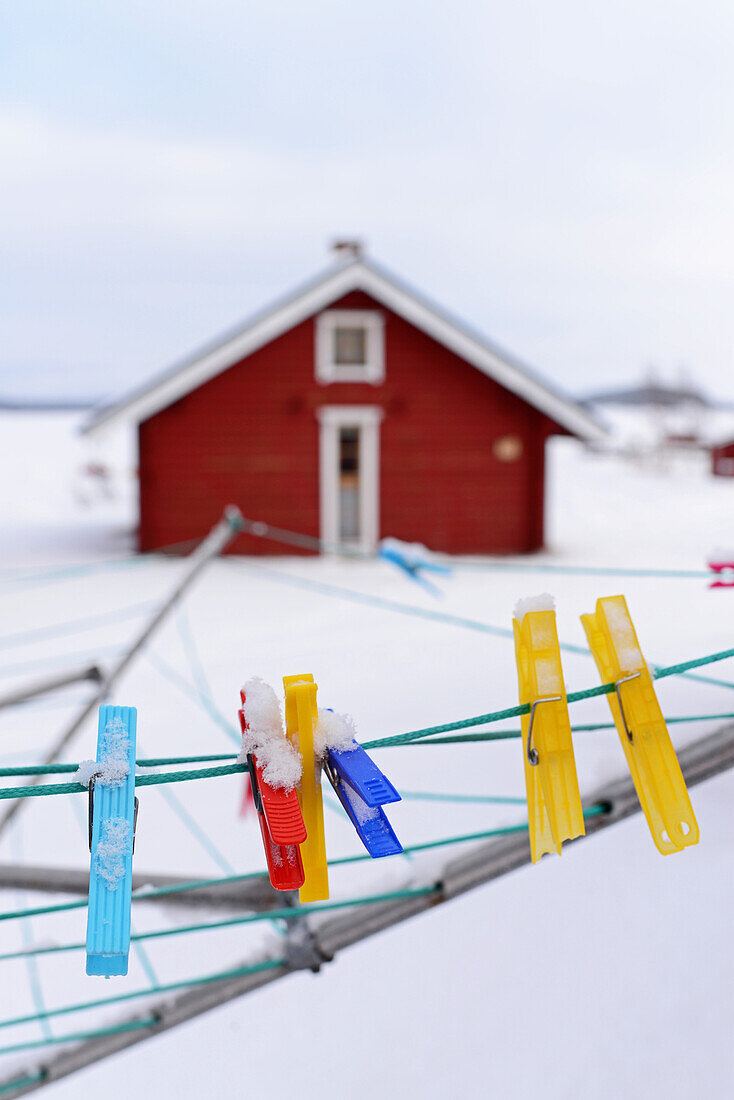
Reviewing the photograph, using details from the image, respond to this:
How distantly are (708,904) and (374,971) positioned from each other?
1.55 m

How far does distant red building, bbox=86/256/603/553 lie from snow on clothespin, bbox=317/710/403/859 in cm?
1015

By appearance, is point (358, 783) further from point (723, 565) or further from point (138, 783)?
point (723, 565)

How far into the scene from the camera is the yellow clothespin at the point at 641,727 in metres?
1.52

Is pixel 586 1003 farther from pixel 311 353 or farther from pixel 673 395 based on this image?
pixel 673 395

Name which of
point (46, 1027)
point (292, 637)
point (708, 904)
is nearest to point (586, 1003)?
point (708, 904)

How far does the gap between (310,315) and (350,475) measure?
2361mm

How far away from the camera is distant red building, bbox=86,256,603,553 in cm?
1117

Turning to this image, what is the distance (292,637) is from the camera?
7.46 metres

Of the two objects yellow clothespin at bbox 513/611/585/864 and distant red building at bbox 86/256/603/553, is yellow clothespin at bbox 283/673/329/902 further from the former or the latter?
distant red building at bbox 86/256/603/553

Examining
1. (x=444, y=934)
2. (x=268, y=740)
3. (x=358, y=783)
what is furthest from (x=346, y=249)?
(x=358, y=783)

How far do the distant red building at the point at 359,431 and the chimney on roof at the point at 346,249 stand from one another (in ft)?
2.59

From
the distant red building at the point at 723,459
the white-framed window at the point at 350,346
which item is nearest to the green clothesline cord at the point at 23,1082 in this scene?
the white-framed window at the point at 350,346

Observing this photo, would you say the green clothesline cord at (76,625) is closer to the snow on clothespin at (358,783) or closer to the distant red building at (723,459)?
the snow on clothespin at (358,783)

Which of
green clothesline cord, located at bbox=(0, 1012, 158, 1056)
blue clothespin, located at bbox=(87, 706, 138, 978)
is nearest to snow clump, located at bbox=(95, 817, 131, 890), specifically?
blue clothespin, located at bbox=(87, 706, 138, 978)
